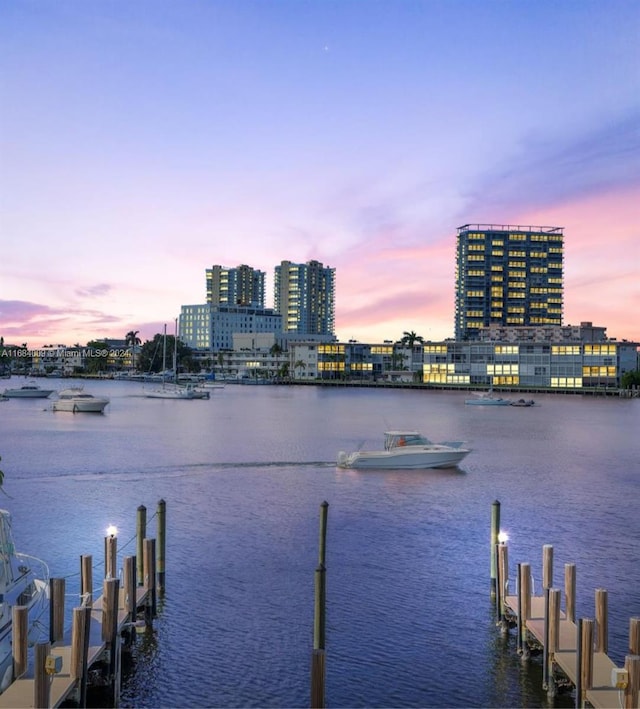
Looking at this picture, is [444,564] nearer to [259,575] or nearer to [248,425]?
[259,575]

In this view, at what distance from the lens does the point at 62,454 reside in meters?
76.0

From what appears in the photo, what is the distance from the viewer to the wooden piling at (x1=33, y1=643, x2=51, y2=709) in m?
15.9

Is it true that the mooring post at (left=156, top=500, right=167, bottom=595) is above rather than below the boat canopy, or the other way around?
below

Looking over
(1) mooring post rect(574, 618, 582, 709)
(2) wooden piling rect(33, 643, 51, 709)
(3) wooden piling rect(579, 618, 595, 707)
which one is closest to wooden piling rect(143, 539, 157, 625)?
(2) wooden piling rect(33, 643, 51, 709)

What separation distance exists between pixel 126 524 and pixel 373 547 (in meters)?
14.5

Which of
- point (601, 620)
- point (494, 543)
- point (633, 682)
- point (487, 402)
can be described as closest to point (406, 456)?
point (494, 543)

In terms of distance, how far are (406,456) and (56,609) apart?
4469 centimetres

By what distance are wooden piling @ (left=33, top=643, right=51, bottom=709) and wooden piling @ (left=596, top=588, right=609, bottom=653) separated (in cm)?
1346

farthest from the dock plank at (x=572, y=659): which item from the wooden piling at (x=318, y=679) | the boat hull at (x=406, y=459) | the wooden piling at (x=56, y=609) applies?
the boat hull at (x=406, y=459)

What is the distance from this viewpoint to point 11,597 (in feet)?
65.9

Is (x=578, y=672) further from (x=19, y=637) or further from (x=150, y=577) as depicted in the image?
(x=150, y=577)

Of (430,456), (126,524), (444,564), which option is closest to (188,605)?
(444,564)

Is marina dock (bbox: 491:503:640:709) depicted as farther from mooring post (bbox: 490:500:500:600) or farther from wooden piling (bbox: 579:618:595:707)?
mooring post (bbox: 490:500:500:600)

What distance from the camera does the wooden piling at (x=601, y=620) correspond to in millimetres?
20016
